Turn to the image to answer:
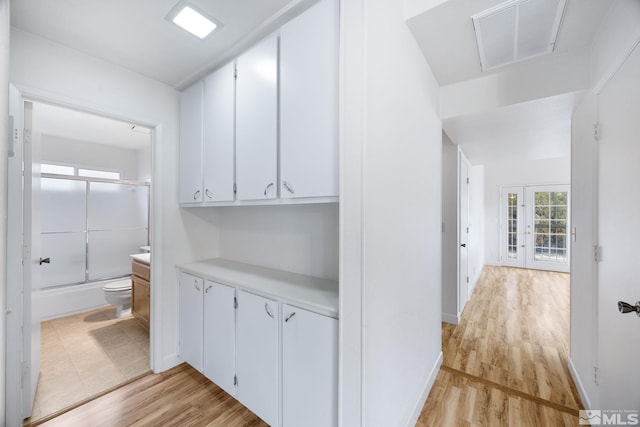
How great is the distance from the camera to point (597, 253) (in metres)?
1.48

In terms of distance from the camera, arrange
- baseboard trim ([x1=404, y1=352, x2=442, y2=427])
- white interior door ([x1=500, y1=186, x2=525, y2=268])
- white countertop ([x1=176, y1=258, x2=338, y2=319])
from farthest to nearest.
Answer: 1. white interior door ([x1=500, y1=186, x2=525, y2=268])
2. baseboard trim ([x1=404, y1=352, x2=442, y2=427])
3. white countertop ([x1=176, y1=258, x2=338, y2=319])

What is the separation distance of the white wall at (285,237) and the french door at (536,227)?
6021mm

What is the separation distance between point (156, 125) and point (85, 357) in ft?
7.11

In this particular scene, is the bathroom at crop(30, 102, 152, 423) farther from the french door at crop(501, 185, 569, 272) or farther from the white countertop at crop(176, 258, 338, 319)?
the french door at crop(501, 185, 569, 272)

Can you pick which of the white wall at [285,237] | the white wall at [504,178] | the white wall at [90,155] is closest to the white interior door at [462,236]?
the white wall at [285,237]

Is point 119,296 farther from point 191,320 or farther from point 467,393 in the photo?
point 467,393

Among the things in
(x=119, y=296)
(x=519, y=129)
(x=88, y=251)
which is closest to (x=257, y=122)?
(x=519, y=129)

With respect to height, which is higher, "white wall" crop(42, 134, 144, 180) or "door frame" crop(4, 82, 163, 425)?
"white wall" crop(42, 134, 144, 180)

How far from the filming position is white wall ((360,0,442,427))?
3.73 ft

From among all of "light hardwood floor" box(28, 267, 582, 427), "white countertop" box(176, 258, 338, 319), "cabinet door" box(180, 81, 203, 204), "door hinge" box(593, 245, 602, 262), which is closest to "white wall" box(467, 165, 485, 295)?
"light hardwood floor" box(28, 267, 582, 427)

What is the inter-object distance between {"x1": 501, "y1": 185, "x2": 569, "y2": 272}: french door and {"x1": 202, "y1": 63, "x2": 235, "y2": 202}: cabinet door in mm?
6517

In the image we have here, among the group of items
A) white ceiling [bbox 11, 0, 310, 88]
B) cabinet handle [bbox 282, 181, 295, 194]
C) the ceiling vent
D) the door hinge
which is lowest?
the door hinge

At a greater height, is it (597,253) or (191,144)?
(191,144)

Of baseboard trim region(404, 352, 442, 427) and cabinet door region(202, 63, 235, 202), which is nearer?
baseboard trim region(404, 352, 442, 427)
